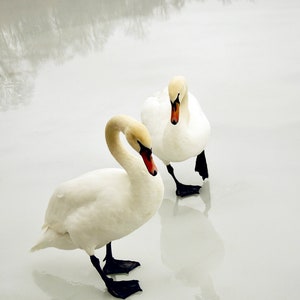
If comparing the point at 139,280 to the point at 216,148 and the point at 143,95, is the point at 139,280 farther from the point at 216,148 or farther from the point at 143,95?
the point at 143,95

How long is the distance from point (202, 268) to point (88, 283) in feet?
1.74

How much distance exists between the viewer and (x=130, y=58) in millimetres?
5711

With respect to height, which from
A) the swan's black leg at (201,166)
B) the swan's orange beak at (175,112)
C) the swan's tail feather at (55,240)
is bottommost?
the swan's black leg at (201,166)

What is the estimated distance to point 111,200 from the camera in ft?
6.89

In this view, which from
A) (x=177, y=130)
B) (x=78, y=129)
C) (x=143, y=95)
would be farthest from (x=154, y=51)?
(x=177, y=130)

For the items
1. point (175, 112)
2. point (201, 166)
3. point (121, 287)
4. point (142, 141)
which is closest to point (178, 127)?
point (175, 112)

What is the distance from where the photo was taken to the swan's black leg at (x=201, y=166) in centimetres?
309

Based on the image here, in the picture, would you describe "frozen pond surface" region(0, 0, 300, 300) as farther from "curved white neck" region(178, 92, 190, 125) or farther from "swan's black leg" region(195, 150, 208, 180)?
"curved white neck" region(178, 92, 190, 125)

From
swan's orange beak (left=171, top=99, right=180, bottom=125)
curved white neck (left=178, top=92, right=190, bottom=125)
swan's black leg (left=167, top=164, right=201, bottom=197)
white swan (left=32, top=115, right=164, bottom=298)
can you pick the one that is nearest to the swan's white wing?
white swan (left=32, top=115, right=164, bottom=298)

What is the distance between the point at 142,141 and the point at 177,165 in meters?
1.40

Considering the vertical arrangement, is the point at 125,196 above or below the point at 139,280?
above

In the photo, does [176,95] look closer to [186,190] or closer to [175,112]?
[175,112]

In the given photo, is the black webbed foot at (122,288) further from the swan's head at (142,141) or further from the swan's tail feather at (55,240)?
the swan's head at (142,141)

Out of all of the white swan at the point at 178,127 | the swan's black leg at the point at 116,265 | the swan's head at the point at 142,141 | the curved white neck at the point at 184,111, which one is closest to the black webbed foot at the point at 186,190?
the white swan at the point at 178,127
